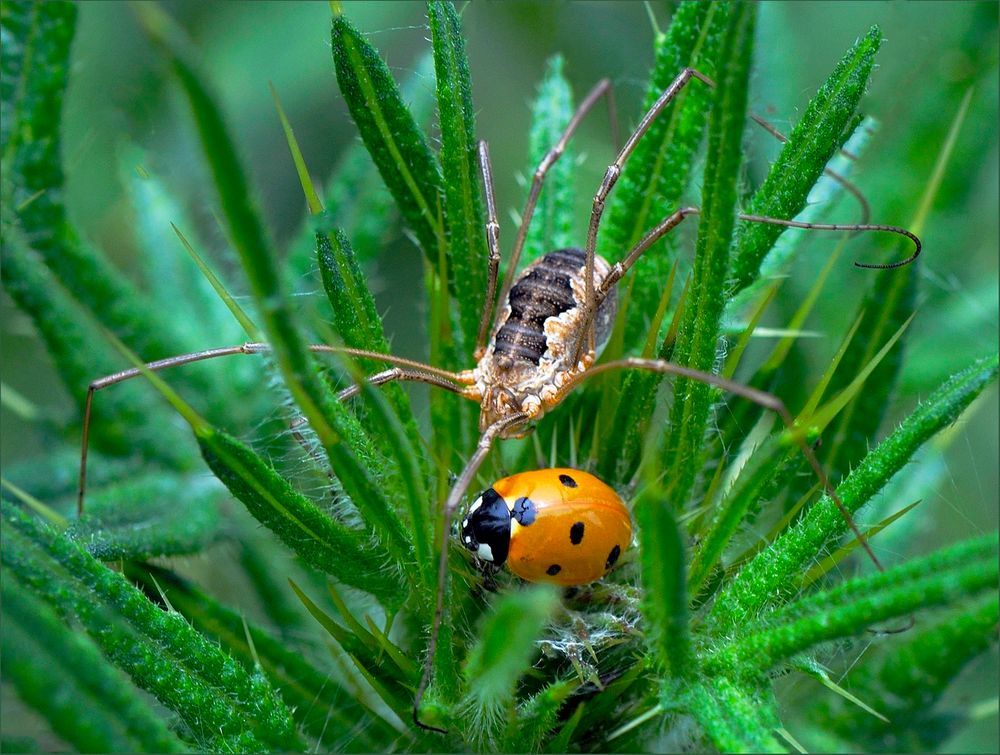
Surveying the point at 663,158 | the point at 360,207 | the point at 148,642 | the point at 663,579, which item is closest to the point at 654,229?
the point at 663,158

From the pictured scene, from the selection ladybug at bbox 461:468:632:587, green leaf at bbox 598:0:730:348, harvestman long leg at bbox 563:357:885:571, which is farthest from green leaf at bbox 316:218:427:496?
green leaf at bbox 598:0:730:348

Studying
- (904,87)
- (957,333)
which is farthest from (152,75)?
(957,333)

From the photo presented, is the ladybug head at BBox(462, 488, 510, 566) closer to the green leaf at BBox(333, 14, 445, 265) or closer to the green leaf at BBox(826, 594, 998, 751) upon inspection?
the green leaf at BBox(333, 14, 445, 265)

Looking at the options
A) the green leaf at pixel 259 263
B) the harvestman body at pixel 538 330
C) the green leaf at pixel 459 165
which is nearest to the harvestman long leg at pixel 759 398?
the harvestman body at pixel 538 330

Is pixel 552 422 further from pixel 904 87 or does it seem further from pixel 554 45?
pixel 554 45

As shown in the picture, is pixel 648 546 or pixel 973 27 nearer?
pixel 648 546

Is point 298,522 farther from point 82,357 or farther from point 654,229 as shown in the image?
point 82,357
